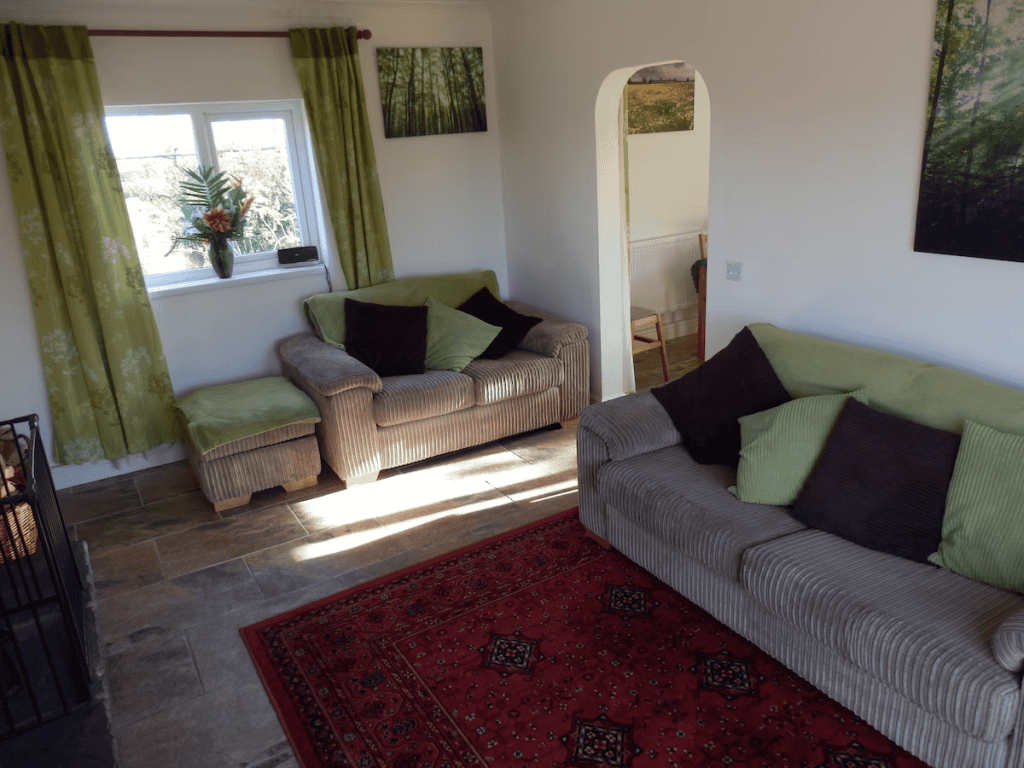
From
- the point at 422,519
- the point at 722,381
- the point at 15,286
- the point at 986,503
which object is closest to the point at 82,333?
the point at 15,286

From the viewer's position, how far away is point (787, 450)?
2.67 meters

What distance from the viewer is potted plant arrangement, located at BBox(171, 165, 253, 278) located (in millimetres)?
4309

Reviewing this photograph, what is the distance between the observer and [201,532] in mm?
3645

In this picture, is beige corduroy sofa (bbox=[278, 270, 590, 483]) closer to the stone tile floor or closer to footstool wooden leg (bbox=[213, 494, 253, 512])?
the stone tile floor

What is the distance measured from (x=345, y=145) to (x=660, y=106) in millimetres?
2461

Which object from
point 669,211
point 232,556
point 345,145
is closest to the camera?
point 232,556

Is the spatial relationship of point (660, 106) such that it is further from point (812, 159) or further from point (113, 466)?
point (113, 466)

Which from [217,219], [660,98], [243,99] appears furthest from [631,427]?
[660,98]

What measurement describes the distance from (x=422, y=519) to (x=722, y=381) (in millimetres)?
1531

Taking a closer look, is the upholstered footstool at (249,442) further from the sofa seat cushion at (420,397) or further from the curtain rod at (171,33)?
the curtain rod at (171,33)

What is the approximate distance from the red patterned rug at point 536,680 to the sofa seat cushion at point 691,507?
315mm

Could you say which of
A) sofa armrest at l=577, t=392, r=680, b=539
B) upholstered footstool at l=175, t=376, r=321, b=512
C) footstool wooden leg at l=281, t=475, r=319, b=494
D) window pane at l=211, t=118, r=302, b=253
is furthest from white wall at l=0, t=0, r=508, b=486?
sofa armrest at l=577, t=392, r=680, b=539

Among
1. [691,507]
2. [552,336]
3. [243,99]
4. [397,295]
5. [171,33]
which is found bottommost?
[691,507]

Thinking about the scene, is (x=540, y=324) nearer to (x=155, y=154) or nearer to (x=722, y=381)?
(x=722, y=381)
